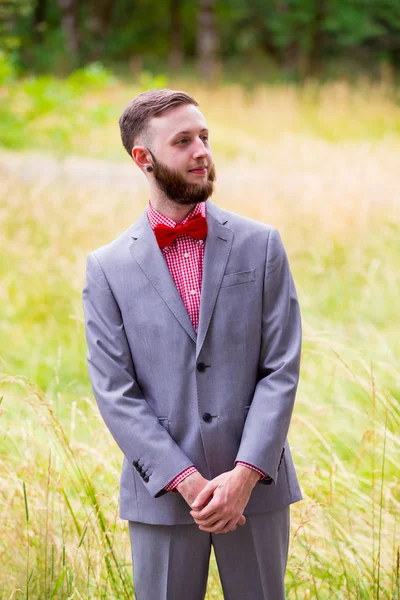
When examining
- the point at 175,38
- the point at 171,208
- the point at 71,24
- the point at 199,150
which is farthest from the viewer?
the point at 175,38

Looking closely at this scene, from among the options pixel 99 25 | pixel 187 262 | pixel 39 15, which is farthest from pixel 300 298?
pixel 39 15

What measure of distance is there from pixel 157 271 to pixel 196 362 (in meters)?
0.25

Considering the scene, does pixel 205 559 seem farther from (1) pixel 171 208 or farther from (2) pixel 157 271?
(1) pixel 171 208

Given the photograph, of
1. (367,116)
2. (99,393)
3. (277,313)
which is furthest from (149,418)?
(367,116)

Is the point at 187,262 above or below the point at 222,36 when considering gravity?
below

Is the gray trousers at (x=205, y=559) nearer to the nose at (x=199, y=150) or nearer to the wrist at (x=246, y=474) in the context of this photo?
the wrist at (x=246, y=474)

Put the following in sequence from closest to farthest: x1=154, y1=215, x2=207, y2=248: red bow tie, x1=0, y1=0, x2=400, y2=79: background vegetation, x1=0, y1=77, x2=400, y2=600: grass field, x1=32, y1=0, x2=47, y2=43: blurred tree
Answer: x1=154, y1=215, x2=207, y2=248: red bow tie < x1=0, y1=77, x2=400, y2=600: grass field < x1=0, y1=0, x2=400, y2=79: background vegetation < x1=32, y1=0, x2=47, y2=43: blurred tree

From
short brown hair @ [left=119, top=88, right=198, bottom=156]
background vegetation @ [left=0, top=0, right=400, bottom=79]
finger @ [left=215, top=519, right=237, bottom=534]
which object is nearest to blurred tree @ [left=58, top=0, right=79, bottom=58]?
background vegetation @ [left=0, top=0, right=400, bottom=79]

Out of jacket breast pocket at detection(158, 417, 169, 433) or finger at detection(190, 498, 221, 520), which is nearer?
finger at detection(190, 498, 221, 520)

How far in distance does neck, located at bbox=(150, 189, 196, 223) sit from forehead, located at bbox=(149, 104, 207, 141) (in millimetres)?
171

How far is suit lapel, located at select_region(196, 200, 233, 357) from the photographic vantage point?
191 centimetres

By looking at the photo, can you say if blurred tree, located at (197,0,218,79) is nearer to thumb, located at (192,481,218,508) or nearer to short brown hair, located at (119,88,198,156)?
short brown hair, located at (119,88,198,156)

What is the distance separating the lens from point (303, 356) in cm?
396

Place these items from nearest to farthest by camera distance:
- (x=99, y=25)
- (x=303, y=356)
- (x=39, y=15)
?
(x=303, y=356) < (x=99, y=25) < (x=39, y=15)
